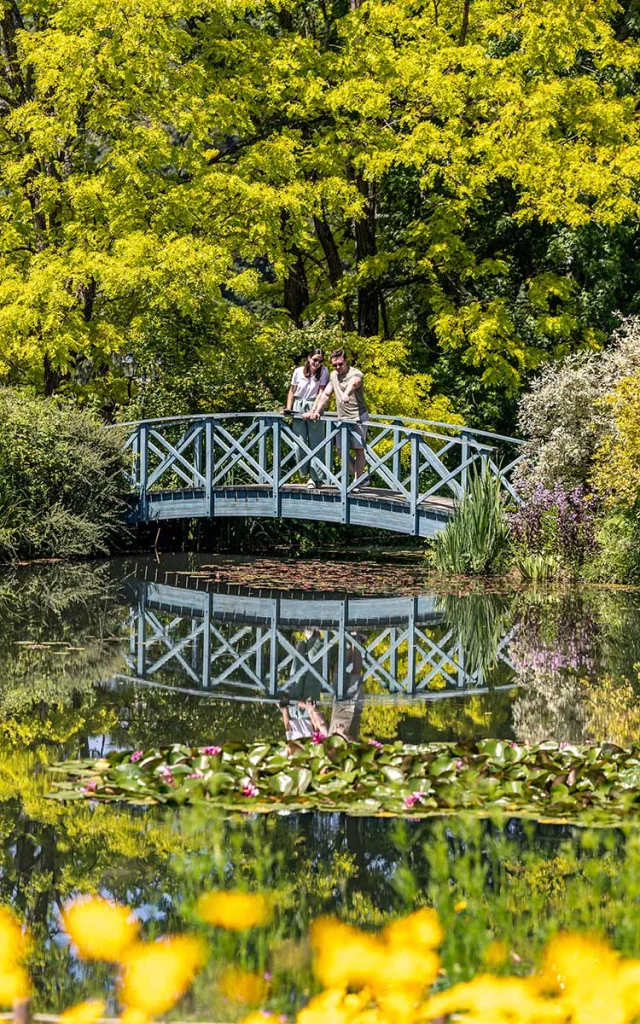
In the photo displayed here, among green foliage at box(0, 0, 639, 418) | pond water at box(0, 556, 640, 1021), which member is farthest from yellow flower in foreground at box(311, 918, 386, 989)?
green foliage at box(0, 0, 639, 418)

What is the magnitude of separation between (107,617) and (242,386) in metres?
8.34

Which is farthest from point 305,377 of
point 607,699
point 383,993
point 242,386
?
point 383,993

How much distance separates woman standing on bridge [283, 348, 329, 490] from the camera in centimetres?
1902

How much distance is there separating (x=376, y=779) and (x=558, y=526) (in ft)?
32.1

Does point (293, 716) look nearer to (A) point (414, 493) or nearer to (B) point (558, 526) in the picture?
(B) point (558, 526)

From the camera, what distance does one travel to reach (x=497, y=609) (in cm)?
1412

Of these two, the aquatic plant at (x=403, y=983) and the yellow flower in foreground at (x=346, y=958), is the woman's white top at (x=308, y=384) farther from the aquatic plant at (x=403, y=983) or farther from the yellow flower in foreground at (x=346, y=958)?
the yellow flower in foreground at (x=346, y=958)

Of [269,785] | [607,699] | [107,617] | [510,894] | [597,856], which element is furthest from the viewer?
[107,617]

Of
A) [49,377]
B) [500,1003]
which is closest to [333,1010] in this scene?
[500,1003]

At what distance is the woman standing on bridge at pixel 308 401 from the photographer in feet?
62.4

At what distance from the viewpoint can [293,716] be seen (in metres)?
9.25

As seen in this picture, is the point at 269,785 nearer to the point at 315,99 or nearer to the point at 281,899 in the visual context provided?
the point at 281,899

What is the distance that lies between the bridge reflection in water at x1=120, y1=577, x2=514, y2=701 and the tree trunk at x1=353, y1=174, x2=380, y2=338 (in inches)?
353

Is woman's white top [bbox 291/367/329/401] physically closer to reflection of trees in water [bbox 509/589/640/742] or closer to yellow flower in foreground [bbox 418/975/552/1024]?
reflection of trees in water [bbox 509/589/640/742]
